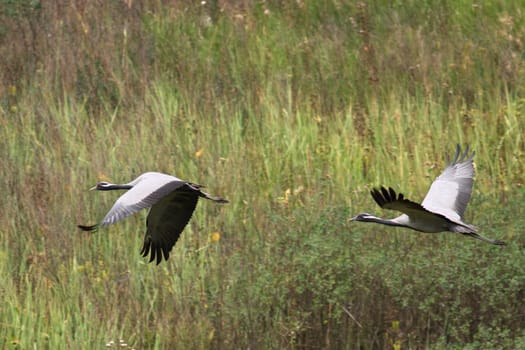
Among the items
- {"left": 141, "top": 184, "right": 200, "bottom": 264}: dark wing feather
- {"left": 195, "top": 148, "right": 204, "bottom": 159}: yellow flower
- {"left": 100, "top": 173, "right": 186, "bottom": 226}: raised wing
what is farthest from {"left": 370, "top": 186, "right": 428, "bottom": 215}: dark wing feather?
{"left": 195, "top": 148, "right": 204, "bottom": 159}: yellow flower

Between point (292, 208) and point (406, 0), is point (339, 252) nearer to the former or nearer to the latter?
point (292, 208)

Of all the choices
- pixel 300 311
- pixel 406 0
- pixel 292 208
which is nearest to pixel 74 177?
pixel 292 208

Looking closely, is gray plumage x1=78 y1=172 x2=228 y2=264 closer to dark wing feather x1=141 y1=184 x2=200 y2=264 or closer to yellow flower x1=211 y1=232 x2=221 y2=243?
dark wing feather x1=141 y1=184 x2=200 y2=264

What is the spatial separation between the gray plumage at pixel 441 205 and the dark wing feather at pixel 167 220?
35.9 inches

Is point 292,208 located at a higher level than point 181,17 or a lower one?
lower

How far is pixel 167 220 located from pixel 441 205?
4.04 ft

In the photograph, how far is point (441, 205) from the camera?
5305 mm

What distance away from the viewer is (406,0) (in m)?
8.31

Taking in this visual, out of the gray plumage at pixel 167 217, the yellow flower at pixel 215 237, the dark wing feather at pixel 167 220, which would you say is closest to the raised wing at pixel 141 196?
the gray plumage at pixel 167 217

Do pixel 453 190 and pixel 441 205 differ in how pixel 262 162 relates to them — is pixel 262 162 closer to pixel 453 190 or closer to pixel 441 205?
pixel 453 190

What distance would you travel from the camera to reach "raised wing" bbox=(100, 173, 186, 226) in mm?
4594

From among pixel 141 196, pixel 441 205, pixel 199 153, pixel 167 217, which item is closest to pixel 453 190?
pixel 441 205

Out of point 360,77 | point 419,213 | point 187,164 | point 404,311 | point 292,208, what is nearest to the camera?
point 419,213

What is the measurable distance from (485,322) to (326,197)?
1.19m
